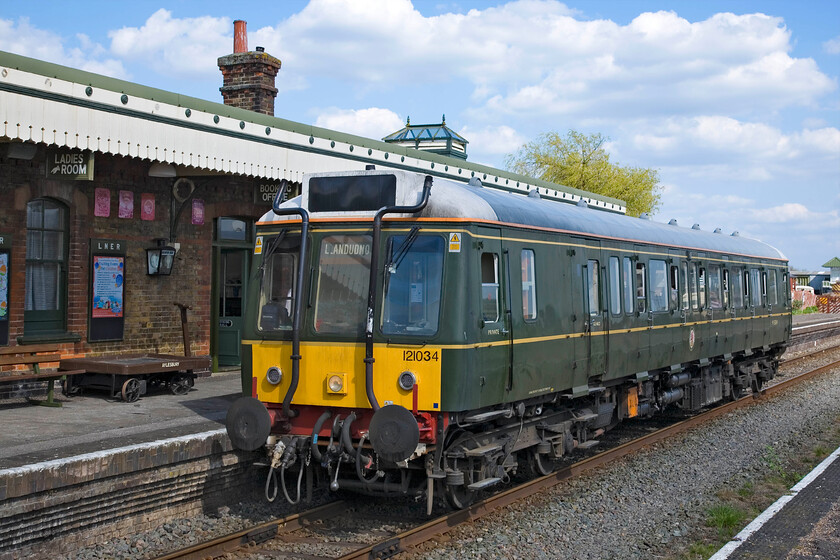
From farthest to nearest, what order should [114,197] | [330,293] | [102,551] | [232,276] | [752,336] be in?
1. [752,336]
2. [232,276]
3. [114,197]
4. [330,293]
5. [102,551]

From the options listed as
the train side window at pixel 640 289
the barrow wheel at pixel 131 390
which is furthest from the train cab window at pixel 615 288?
the barrow wheel at pixel 131 390

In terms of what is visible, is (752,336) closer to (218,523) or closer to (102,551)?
(218,523)

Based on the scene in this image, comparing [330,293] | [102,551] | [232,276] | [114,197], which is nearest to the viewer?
[102,551]

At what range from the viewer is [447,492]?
840 cm

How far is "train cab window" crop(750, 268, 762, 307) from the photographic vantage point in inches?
672

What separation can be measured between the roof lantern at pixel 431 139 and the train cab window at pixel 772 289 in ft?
35.6

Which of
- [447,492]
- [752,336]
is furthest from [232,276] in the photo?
[752,336]

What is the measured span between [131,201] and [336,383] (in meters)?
6.48

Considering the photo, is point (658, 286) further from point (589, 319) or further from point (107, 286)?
point (107, 286)

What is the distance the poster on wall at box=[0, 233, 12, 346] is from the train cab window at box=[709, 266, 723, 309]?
33.9 feet

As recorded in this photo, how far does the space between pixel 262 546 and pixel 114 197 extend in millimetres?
6940

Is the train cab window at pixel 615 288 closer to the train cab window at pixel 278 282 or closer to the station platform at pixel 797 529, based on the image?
the station platform at pixel 797 529

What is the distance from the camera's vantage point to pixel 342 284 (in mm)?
8172

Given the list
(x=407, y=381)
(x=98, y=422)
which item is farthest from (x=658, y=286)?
(x=98, y=422)
